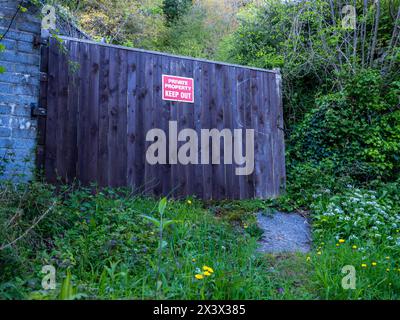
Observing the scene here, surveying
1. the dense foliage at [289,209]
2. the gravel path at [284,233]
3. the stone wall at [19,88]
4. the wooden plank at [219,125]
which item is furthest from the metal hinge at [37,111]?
the gravel path at [284,233]

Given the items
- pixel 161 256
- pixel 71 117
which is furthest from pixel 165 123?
pixel 161 256

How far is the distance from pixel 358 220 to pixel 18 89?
4392 mm

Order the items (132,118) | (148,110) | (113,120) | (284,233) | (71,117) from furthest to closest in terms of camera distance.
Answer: (148,110)
(132,118)
(113,120)
(71,117)
(284,233)

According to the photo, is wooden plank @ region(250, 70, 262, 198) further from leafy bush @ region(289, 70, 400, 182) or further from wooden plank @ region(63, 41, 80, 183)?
wooden plank @ region(63, 41, 80, 183)

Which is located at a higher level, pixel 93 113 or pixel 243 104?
pixel 243 104

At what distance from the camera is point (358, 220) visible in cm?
457

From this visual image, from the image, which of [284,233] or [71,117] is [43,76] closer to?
[71,117]

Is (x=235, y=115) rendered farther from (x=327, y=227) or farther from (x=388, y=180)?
(x=388, y=180)

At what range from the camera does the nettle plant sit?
165 inches

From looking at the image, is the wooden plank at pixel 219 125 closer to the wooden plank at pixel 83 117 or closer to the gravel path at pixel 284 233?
the gravel path at pixel 284 233

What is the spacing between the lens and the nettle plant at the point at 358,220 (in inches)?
165

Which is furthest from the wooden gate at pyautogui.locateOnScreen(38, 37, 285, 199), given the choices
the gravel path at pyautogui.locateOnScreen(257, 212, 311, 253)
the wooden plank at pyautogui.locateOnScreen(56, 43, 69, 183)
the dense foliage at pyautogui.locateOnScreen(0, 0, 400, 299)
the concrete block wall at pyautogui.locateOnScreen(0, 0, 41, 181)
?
the gravel path at pyautogui.locateOnScreen(257, 212, 311, 253)

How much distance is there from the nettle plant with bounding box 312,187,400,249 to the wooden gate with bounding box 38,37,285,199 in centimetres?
114

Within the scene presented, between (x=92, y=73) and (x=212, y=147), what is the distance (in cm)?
203
